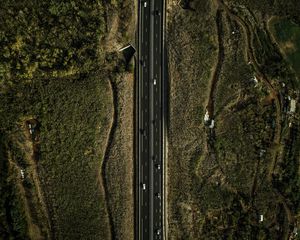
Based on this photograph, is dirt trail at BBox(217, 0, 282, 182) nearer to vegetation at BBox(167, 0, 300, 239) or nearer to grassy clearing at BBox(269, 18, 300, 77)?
vegetation at BBox(167, 0, 300, 239)

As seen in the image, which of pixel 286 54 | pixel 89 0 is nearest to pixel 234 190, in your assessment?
pixel 286 54

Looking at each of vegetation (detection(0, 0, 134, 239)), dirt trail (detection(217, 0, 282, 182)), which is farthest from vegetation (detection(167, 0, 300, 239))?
vegetation (detection(0, 0, 134, 239))

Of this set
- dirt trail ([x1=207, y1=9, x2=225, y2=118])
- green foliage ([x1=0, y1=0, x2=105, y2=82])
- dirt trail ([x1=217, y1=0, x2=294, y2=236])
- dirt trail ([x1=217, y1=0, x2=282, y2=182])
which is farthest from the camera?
dirt trail ([x1=217, y1=0, x2=282, y2=182])

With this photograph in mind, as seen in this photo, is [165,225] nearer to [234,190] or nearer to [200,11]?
[234,190]

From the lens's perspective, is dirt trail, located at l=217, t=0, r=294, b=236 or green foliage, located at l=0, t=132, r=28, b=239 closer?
green foliage, located at l=0, t=132, r=28, b=239

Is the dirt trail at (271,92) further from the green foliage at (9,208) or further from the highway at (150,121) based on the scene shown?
the green foliage at (9,208)

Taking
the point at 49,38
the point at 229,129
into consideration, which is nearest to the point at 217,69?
the point at 229,129

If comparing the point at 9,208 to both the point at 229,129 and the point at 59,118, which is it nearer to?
the point at 59,118

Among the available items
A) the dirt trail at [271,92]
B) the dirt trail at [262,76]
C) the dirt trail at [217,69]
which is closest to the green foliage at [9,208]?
the dirt trail at [217,69]

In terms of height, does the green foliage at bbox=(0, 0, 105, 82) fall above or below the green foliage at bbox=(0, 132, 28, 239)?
above
